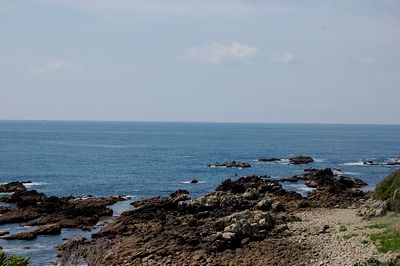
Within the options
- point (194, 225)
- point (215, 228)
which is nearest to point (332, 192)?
point (194, 225)

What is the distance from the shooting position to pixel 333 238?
43469mm

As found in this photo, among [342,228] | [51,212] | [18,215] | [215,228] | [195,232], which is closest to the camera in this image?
[342,228]

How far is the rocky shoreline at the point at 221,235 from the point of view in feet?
133

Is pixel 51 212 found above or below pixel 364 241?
below

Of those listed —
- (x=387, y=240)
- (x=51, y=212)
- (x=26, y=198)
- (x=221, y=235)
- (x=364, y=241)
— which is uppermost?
(x=387, y=240)

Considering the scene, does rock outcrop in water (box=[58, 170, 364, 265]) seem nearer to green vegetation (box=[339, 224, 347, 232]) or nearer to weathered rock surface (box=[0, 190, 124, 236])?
weathered rock surface (box=[0, 190, 124, 236])

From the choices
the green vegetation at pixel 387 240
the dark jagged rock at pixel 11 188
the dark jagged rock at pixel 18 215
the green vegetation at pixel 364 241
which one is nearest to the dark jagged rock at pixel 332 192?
the green vegetation at pixel 387 240

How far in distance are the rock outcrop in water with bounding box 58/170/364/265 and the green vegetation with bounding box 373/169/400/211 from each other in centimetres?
698

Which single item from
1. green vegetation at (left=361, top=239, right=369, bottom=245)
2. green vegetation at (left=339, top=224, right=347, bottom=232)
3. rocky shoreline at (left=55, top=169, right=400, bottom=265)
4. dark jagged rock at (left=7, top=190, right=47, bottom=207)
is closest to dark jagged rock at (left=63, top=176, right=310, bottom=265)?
rocky shoreline at (left=55, top=169, right=400, bottom=265)

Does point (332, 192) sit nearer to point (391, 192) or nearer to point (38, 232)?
Answer: point (391, 192)

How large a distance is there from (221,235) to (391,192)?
2180 cm

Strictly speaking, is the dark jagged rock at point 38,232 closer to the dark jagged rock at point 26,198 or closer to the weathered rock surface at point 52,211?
the weathered rock surface at point 52,211

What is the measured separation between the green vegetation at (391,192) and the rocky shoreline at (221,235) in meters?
3.43

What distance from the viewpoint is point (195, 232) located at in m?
48.5
